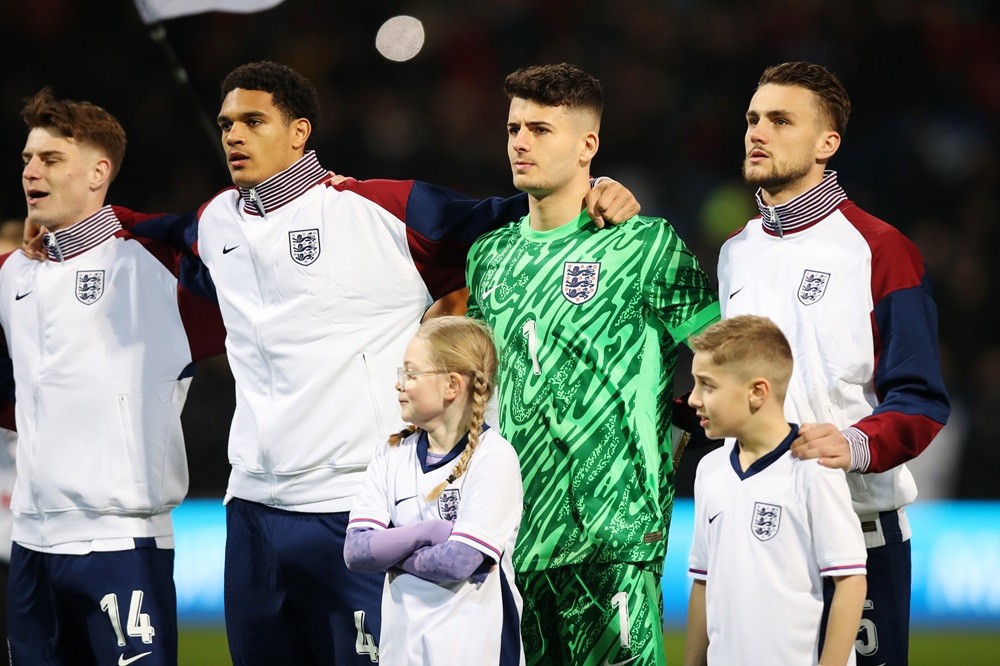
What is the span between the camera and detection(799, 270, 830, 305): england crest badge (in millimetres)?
3564

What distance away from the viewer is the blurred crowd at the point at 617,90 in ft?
Result: 34.0

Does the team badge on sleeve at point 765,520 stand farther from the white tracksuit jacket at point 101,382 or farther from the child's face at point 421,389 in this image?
the white tracksuit jacket at point 101,382

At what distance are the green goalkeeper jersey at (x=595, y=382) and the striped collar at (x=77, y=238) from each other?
4.69 feet

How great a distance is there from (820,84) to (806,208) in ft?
1.18

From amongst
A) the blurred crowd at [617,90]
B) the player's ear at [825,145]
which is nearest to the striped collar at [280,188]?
the player's ear at [825,145]

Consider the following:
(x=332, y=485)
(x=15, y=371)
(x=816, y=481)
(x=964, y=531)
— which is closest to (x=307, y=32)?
(x=964, y=531)

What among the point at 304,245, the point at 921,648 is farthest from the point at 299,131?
the point at 921,648

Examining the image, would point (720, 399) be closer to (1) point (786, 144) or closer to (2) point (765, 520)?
(2) point (765, 520)

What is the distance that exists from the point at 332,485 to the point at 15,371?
1.26 metres

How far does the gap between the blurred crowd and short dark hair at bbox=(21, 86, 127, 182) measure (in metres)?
5.75

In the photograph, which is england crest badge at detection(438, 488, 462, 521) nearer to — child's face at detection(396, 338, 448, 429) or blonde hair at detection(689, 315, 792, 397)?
child's face at detection(396, 338, 448, 429)

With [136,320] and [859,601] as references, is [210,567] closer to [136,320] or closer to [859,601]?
[136,320]

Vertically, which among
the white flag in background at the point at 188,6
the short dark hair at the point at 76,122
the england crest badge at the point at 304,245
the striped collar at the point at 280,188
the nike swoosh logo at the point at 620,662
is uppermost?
the white flag in background at the point at 188,6

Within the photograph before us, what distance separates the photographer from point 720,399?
3.25 m
